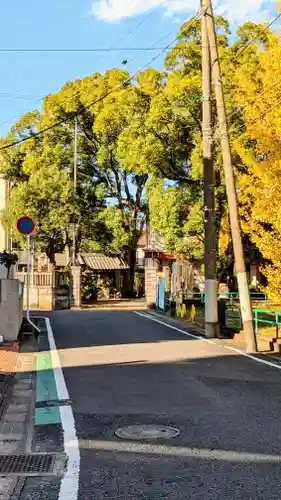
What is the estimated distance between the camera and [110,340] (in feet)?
53.4

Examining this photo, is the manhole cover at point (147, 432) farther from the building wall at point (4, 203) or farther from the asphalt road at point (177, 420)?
the building wall at point (4, 203)

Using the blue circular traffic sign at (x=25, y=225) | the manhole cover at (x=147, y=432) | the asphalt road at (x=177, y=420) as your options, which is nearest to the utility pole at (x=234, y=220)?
the asphalt road at (x=177, y=420)

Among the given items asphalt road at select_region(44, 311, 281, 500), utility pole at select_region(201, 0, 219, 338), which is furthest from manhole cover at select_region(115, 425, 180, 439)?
utility pole at select_region(201, 0, 219, 338)

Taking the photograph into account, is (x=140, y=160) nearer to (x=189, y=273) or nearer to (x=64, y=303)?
(x=189, y=273)

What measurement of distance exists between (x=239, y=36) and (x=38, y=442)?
26.4 metres

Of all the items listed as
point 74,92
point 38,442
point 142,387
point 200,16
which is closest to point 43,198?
point 74,92

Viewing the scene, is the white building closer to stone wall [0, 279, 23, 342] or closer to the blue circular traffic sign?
the blue circular traffic sign

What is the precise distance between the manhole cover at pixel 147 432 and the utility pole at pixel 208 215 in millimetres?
10604

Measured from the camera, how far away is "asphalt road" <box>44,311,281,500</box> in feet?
16.1

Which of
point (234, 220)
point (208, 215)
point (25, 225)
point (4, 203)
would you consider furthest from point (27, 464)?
point (4, 203)

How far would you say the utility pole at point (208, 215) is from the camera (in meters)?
17.4

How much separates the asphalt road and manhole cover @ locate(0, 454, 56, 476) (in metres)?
0.33

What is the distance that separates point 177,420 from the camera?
23.7 ft

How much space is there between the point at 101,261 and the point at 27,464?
154 feet
